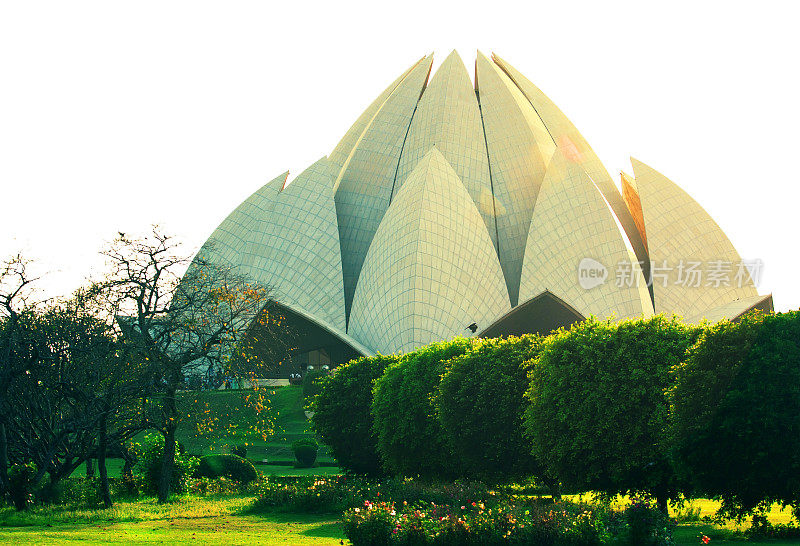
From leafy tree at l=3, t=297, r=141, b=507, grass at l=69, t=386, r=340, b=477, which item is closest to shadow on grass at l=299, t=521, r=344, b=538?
leafy tree at l=3, t=297, r=141, b=507

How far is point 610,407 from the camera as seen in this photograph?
15344mm

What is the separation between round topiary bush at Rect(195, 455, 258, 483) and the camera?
2230cm

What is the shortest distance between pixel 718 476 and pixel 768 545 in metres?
1.28

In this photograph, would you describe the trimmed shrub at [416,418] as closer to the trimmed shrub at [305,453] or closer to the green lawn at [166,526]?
the green lawn at [166,526]

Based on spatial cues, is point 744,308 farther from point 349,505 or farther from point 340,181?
point 349,505

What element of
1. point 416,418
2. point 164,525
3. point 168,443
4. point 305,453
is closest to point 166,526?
point 164,525

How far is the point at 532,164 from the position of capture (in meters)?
47.3

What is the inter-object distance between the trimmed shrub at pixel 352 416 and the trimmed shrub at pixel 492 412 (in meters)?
5.45

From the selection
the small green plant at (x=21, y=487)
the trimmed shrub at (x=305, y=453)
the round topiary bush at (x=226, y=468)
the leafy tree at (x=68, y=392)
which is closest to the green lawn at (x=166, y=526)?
the small green plant at (x=21, y=487)

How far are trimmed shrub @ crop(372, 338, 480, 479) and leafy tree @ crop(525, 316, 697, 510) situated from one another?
4.52 meters

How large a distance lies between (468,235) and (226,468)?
21.2 meters

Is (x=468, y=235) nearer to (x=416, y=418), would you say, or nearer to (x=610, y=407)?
(x=416, y=418)

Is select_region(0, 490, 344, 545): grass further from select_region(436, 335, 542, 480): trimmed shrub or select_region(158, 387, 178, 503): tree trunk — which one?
select_region(436, 335, 542, 480): trimmed shrub

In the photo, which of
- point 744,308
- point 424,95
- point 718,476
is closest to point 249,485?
point 718,476
